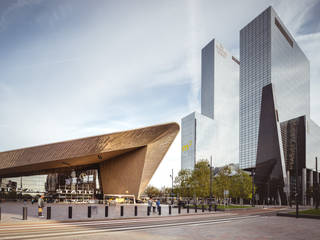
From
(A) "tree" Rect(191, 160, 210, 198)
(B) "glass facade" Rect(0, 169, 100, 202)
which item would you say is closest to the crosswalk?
(A) "tree" Rect(191, 160, 210, 198)

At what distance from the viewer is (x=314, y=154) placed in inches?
4429


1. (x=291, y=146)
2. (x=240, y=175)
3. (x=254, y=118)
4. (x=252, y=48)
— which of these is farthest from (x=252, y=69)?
(x=240, y=175)

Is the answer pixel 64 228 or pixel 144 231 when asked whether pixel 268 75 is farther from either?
pixel 64 228

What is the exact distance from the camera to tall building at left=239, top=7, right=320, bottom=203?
98750mm

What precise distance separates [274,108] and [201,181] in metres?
59.7

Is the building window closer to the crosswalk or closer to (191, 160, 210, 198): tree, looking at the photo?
(191, 160, 210, 198): tree

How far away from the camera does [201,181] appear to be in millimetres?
51875

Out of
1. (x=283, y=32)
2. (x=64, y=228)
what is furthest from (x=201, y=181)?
(x=283, y=32)

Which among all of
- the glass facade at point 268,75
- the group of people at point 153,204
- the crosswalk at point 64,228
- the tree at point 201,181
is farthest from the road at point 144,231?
the glass facade at point 268,75

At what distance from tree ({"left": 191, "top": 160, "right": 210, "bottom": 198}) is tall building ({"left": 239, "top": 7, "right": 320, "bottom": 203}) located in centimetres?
4258

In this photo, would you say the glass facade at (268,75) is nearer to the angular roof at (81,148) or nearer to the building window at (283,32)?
the building window at (283,32)

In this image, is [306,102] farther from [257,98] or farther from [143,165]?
[143,165]

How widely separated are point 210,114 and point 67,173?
15039cm

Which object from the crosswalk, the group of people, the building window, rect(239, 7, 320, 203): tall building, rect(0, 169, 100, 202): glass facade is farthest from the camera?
the building window
